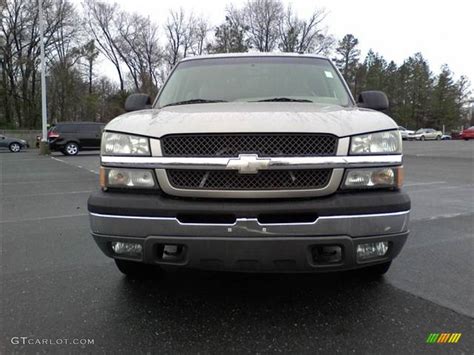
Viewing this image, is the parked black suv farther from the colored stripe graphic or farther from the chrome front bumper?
the colored stripe graphic

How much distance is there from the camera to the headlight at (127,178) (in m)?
2.42

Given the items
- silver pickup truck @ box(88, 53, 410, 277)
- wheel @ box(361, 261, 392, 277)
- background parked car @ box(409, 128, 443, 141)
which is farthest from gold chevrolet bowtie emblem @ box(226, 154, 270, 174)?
background parked car @ box(409, 128, 443, 141)

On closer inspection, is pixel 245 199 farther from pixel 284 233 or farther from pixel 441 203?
pixel 441 203

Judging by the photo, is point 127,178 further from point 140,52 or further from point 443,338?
point 140,52

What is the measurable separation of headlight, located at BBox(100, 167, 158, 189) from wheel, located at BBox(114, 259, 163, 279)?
90 cm

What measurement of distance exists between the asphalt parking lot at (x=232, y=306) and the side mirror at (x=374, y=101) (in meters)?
1.53

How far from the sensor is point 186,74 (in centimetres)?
395

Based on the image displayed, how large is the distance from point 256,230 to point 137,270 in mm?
1463

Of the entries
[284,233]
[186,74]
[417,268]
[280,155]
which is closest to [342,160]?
[280,155]

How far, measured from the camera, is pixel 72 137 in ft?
71.0

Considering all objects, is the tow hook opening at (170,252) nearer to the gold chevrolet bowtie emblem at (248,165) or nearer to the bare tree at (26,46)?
the gold chevrolet bowtie emblem at (248,165)

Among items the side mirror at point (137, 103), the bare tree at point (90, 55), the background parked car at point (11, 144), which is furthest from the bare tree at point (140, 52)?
the side mirror at point (137, 103)

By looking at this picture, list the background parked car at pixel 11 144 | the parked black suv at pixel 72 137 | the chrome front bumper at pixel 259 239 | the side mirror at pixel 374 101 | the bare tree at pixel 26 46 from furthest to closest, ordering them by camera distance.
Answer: the bare tree at pixel 26 46 < the background parked car at pixel 11 144 < the parked black suv at pixel 72 137 < the side mirror at pixel 374 101 < the chrome front bumper at pixel 259 239

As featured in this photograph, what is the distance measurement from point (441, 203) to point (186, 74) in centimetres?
527
